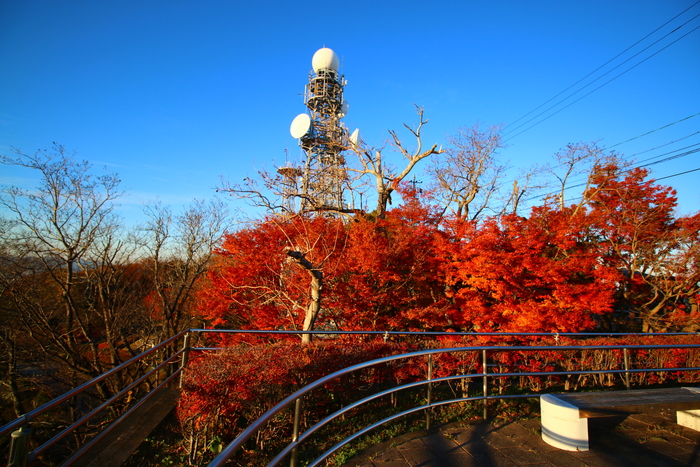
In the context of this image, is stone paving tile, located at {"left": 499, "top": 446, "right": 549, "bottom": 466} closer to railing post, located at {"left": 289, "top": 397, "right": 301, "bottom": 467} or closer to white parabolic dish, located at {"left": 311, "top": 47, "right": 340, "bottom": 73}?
railing post, located at {"left": 289, "top": 397, "right": 301, "bottom": 467}

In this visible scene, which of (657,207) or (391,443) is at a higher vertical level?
(657,207)

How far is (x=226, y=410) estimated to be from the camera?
14.1 ft

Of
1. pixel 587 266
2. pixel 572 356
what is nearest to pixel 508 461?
pixel 572 356

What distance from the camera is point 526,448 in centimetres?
332

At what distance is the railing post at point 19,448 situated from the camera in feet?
5.77

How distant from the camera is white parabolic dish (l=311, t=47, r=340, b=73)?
34625 millimetres

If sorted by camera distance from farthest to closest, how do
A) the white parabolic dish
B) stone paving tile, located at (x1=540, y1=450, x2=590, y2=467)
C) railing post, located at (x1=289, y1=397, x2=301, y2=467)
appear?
the white parabolic dish → stone paving tile, located at (x1=540, y1=450, x2=590, y2=467) → railing post, located at (x1=289, y1=397, x2=301, y2=467)

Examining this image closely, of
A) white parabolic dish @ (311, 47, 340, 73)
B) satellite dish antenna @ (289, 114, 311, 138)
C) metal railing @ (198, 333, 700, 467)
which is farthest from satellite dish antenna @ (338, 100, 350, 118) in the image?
metal railing @ (198, 333, 700, 467)

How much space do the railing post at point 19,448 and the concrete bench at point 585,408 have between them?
3.94m

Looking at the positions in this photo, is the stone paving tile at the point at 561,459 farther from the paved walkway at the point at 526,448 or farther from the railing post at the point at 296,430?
the railing post at the point at 296,430

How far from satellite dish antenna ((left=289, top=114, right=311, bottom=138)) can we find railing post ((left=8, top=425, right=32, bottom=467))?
2686cm

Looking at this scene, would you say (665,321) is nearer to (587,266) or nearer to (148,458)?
(587,266)

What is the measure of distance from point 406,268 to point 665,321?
10770 millimetres

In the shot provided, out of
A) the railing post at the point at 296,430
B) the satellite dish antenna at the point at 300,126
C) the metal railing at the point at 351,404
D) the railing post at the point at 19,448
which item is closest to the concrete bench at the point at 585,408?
the metal railing at the point at 351,404
